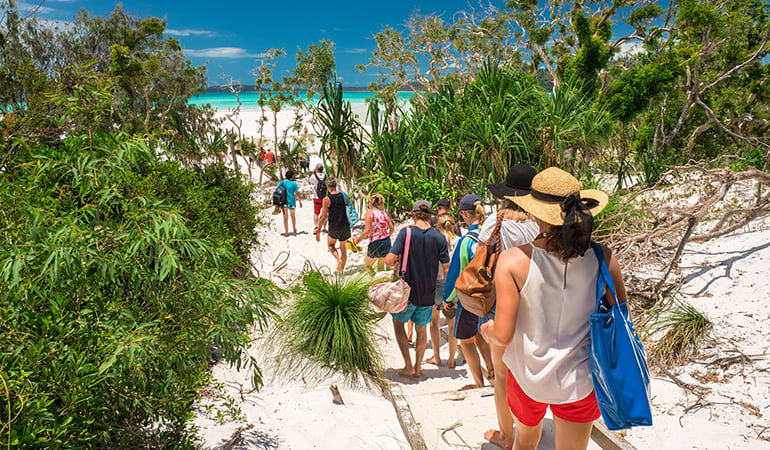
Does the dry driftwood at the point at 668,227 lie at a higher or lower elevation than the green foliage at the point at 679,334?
higher

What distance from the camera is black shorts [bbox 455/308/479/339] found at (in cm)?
370

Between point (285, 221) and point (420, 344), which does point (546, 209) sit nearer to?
point (420, 344)

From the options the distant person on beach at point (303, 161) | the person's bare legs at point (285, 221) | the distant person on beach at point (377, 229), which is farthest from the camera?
the distant person on beach at point (303, 161)

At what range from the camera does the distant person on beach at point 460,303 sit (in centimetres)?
336

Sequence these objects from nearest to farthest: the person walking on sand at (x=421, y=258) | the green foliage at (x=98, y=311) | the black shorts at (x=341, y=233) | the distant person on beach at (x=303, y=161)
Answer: the green foliage at (x=98, y=311) < the person walking on sand at (x=421, y=258) < the black shorts at (x=341, y=233) < the distant person on beach at (x=303, y=161)

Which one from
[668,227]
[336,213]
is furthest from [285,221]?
[668,227]

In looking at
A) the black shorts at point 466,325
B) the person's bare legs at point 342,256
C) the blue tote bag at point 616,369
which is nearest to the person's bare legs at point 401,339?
the black shorts at point 466,325

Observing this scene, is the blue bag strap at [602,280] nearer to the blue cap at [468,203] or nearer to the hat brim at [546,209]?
the hat brim at [546,209]

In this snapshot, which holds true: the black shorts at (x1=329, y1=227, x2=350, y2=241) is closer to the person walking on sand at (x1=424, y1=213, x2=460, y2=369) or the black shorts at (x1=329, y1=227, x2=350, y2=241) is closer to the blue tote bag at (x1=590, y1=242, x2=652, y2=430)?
the person walking on sand at (x1=424, y1=213, x2=460, y2=369)

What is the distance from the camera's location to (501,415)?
289 cm

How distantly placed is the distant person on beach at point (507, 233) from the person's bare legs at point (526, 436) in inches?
12.4

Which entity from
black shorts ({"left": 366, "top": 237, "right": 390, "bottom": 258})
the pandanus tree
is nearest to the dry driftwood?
black shorts ({"left": 366, "top": 237, "right": 390, "bottom": 258})

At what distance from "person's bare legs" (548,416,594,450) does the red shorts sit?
0.10 feet

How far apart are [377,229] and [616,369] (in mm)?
4285
